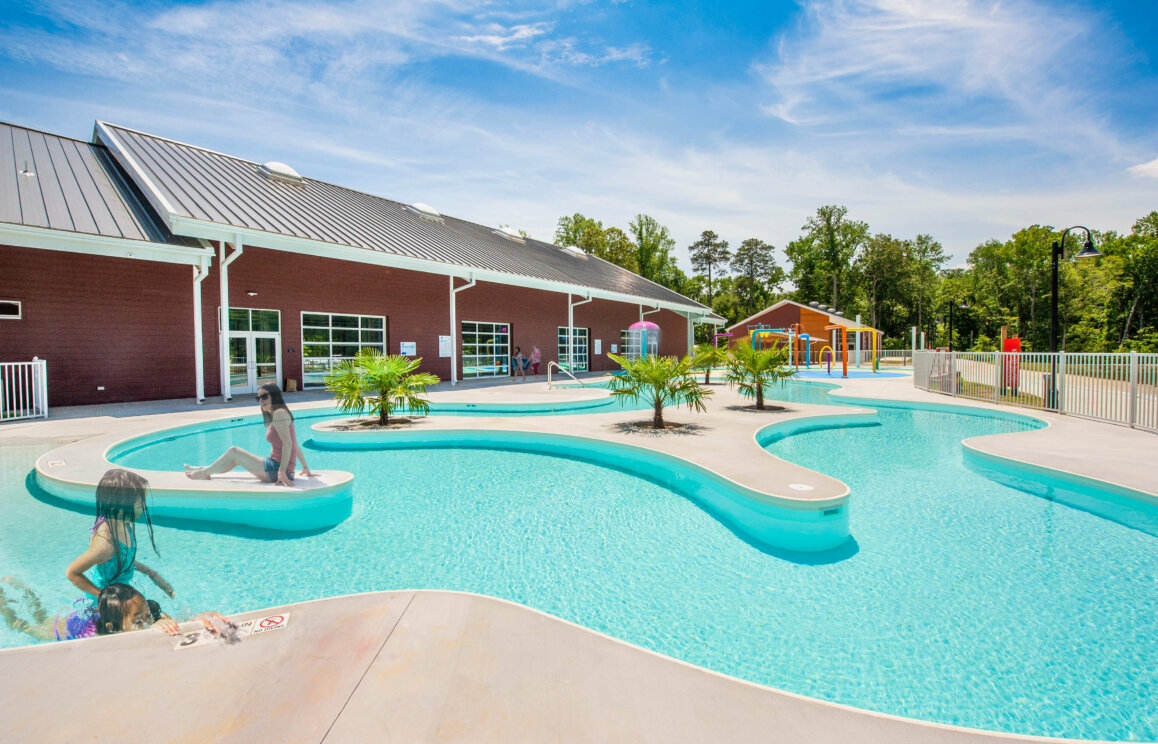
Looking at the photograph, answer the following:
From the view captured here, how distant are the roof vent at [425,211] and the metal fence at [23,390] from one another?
520 inches

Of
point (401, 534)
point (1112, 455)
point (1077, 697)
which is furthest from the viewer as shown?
point (1112, 455)

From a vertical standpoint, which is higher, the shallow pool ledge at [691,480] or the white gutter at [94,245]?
the white gutter at [94,245]

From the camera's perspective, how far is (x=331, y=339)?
14758 mm

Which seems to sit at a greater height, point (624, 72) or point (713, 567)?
point (624, 72)

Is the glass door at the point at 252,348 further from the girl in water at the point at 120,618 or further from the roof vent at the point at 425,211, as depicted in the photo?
the girl in water at the point at 120,618

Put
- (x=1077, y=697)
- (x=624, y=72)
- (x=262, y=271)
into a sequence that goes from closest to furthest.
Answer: (x=1077, y=697) → (x=624, y=72) → (x=262, y=271)

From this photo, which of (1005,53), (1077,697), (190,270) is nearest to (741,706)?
(1077,697)

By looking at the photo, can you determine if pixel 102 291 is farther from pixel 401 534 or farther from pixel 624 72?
pixel 624 72

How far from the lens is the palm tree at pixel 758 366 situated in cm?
1050

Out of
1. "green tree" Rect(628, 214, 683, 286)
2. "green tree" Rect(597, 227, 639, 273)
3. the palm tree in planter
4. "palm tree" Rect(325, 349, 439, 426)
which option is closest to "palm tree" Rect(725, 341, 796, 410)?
the palm tree in planter

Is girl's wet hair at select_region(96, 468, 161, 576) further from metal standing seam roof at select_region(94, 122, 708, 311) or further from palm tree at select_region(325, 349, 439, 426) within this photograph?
metal standing seam roof at select_region(94, 122, 708, 311)

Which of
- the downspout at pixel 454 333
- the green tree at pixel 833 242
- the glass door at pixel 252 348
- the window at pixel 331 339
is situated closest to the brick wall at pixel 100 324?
the glass door at pixel 252 348

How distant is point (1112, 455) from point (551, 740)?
8.14 m

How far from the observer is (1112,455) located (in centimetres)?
627
